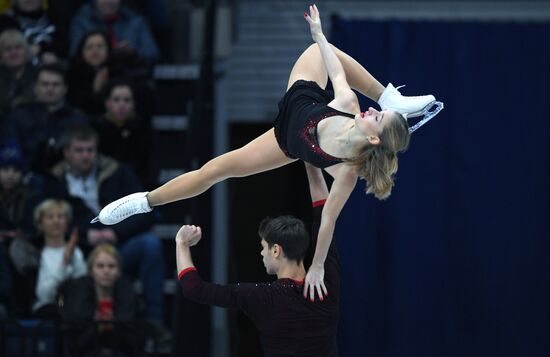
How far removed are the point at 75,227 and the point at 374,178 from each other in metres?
3.00

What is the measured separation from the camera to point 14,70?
810 centimetres

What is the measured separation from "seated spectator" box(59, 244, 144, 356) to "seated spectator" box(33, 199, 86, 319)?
161 millimetres

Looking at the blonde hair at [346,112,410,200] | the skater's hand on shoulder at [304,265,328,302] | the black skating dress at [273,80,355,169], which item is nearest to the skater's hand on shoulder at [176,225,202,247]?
the skater's hand on shoulder at [304,265,328,302]

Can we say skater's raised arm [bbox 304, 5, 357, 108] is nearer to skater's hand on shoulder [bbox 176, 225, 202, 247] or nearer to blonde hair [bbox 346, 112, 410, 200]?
blonde hair [bbox 346, 112, 410, 200]

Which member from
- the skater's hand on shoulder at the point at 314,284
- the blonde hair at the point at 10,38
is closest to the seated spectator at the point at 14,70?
the blonde hair at the point at 10,38

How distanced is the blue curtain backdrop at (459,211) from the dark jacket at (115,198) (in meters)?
1.40

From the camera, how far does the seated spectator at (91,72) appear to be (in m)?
8.03

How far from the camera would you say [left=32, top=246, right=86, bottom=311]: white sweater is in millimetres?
7039

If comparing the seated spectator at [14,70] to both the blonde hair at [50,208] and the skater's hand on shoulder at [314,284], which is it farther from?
the skater's hand on shoulder at [314,284]

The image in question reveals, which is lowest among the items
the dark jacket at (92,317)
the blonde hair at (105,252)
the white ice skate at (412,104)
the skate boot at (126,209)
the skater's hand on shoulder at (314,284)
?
the dark jacket at (92,317)

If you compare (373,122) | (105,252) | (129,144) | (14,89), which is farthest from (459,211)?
(14,89)

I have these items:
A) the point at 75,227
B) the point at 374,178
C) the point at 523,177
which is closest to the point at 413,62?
the point at 523,177

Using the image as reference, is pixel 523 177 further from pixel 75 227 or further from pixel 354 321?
pixel 75 227

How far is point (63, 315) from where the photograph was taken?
22.5 ft
